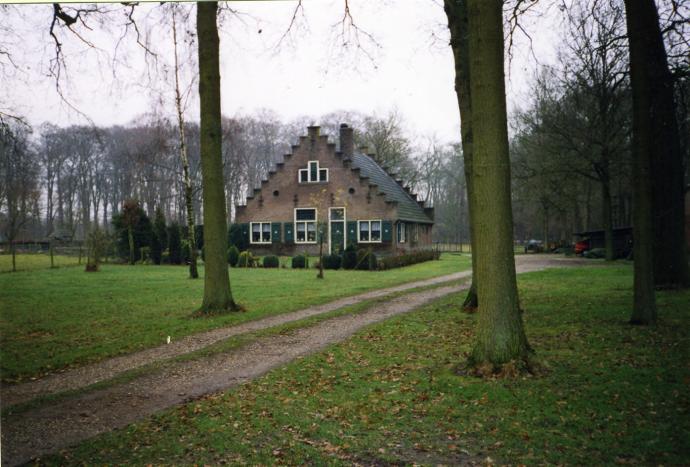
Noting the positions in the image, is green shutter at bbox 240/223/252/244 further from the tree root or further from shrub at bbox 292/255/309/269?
the tree root

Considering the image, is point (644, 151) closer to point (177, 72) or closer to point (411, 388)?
point (411, 388)

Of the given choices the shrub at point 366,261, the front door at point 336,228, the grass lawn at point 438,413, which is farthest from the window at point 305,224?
the grass lawn at point 438,413

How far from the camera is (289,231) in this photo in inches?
1359

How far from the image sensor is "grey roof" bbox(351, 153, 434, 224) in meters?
33.7

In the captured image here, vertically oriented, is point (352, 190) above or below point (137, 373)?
above

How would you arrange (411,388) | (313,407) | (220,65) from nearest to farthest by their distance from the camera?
(313,407) → (411,388) → (220,65)

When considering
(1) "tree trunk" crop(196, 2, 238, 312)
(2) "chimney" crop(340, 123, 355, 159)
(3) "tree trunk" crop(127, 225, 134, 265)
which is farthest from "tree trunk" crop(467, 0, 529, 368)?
(2) "chimney" crop(340, 123, 355, 159)

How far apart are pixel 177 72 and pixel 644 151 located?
1085 centimetres

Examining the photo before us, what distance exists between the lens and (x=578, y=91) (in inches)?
590

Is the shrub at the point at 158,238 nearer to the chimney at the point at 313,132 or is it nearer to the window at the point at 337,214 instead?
the window at the point at 337,214

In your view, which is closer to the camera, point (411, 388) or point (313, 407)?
point (313, 407)

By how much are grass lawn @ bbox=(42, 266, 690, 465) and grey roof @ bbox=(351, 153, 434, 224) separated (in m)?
26.2

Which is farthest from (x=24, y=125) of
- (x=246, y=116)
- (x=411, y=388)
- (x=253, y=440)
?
→ (x=246, y=116)

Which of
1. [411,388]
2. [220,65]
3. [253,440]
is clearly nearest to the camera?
[253,440]
